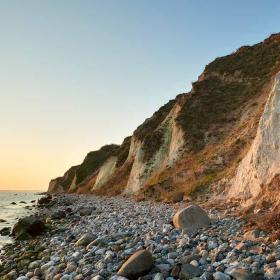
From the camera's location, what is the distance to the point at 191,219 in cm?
1387

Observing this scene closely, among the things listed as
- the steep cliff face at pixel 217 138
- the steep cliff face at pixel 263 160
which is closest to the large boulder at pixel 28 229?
the steep cliff face at pixel 217 138

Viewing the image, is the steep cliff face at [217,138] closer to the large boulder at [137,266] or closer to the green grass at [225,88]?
the green grass at [225,88]

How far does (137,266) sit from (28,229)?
43.2 feet

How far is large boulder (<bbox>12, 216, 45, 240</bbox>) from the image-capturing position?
2059 centimetres

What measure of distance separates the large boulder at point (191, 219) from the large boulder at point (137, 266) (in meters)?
4.01

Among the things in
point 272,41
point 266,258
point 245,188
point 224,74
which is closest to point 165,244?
point 266,258

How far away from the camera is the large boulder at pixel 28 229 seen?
67.6ft

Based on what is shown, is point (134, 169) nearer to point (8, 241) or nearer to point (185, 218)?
point (8, 241)

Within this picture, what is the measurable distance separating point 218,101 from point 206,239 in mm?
36331

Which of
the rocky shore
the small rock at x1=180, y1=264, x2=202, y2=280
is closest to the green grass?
the rocky shore

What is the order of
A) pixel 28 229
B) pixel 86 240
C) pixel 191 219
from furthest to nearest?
pixel 28 229
pixel 86 240
pixel 191 219

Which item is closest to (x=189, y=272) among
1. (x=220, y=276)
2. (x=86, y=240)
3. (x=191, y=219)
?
(x=220, y=276)

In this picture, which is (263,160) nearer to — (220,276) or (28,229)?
(220,276)

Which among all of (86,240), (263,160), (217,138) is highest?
(217,138)
